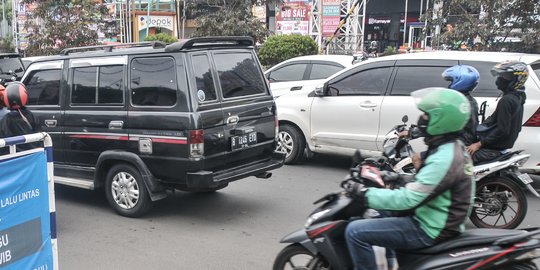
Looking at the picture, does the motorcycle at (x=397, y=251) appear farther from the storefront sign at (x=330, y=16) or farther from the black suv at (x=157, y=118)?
the storefront sign at (x=330, y=16)

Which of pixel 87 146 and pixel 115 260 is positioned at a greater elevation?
pixel 87 146

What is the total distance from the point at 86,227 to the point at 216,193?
185cm

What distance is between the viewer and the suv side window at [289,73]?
10.9 meters

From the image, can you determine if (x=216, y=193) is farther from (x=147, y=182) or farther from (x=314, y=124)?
(x=314, y=124)

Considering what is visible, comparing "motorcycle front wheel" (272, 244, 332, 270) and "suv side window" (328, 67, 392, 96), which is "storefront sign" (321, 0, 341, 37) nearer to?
"suv side window" (328, 67, 392, 96)

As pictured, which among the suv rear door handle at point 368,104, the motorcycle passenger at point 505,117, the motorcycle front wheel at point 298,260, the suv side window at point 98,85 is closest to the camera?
the motorcycle front wheel at point 298,260

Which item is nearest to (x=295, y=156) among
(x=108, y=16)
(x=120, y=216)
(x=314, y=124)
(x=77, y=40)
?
(x=314, y=124)

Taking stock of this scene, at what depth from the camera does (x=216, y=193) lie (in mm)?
6902

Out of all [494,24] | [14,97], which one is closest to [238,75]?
[14,97]

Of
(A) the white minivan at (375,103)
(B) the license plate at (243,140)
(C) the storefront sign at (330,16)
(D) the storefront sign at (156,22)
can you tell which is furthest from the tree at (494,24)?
(D) the storefront sign at (156,22)

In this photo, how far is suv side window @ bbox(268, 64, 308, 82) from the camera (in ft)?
35.7

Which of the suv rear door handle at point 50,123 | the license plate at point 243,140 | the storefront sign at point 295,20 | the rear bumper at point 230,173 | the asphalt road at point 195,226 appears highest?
the storefront sign at point 295,20

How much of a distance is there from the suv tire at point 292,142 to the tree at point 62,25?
1144cm

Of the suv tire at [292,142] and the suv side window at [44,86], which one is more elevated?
the suv side window at [44,86]
